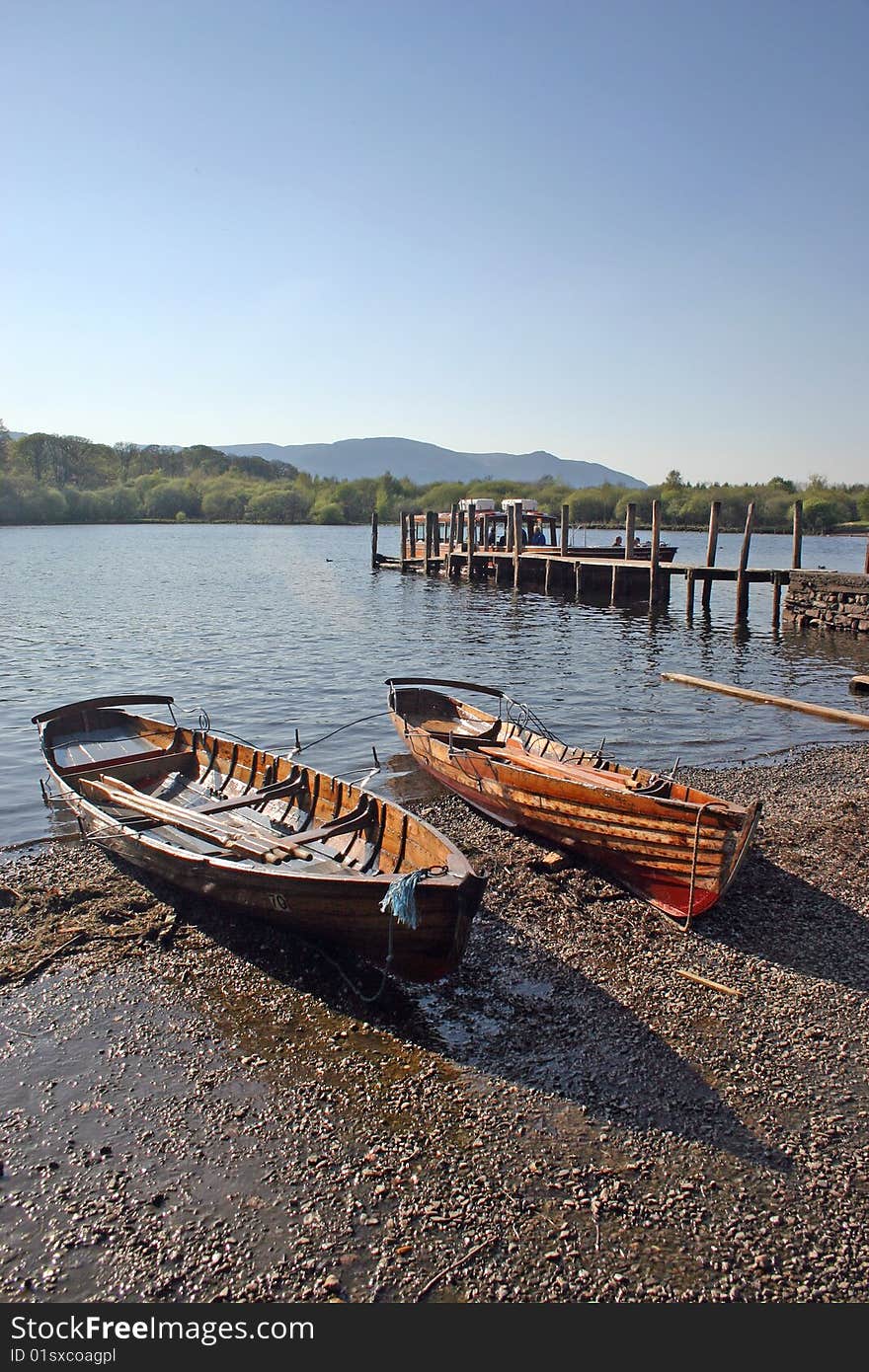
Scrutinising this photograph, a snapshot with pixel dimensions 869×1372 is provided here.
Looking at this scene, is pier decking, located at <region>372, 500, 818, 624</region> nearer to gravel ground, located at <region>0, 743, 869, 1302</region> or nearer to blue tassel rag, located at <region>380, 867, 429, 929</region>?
gravel ground, located at <region>0, 743, 869, 1302</region>

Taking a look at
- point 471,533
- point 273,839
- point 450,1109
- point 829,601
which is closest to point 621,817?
point 273,839

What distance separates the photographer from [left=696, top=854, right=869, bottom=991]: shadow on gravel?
7723 millimetres

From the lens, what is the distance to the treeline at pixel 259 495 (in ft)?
424

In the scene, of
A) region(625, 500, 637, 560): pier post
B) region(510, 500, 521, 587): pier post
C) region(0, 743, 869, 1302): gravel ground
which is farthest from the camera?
region(510, 500, 521, 587): pier post

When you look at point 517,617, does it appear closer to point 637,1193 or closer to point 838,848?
point 838,848

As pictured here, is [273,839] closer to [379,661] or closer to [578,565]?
[379,661]

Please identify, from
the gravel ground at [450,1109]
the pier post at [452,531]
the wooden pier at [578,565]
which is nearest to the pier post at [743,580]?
the wooden pier at [578,565]

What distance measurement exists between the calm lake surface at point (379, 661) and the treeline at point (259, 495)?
86199 mm

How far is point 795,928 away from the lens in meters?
8.41

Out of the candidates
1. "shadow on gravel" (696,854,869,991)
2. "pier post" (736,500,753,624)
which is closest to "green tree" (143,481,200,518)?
"pier post" (736,500,753,624)

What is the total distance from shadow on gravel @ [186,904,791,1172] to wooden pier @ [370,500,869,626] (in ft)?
84.7

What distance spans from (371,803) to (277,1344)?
5.05 meters

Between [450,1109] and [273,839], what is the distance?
3972mm

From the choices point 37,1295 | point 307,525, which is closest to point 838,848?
point 37,1295
